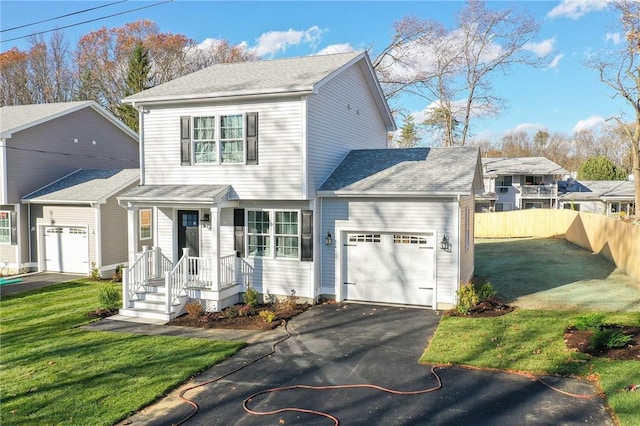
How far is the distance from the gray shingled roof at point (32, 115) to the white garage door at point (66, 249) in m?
4.25

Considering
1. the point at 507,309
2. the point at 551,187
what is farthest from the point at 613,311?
the point at 551,187

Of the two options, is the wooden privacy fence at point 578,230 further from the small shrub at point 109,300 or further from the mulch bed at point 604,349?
the small shrub at point 109,300

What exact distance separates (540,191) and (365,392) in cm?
4002

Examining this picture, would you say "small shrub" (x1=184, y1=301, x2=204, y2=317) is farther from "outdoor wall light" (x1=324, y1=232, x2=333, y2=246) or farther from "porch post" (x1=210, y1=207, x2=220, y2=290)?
"outdoor wall light" (x1=324, y1=232, x2=333, y2=246)

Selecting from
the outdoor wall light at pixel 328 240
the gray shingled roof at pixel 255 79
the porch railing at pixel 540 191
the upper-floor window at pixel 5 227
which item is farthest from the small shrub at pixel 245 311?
the porch railing at pixel 540 191

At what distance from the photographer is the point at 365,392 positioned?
7414mm

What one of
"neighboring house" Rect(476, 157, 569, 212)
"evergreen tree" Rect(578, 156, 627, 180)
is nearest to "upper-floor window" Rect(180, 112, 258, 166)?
"neighboring house" Rect(476, 157, 569, 212)

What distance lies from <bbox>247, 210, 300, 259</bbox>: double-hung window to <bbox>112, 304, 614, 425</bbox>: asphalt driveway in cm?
327

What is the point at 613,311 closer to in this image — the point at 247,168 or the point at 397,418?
the point at 397,418

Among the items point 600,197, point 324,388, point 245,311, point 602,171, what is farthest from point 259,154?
point 602,171

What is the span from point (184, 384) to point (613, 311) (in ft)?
33.9

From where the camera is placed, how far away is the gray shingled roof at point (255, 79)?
12586 mm

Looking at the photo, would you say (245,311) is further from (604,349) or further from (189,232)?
(604,349)

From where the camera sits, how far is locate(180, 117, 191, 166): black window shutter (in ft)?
44.3
